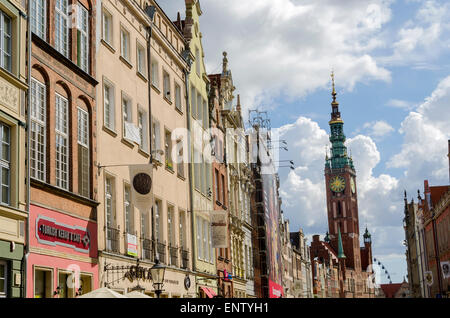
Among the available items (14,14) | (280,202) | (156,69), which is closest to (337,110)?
(280,202)

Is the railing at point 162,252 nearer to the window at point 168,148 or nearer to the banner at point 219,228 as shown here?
the window at point 168,148

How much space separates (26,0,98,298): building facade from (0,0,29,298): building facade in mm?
498

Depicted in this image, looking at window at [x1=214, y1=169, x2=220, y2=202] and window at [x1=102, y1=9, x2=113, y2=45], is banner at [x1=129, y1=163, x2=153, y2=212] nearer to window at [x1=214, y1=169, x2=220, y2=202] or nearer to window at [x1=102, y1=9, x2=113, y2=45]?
window at [x1=102, y1=9, x2=113, y2=45]

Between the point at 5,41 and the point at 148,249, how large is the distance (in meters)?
12.0

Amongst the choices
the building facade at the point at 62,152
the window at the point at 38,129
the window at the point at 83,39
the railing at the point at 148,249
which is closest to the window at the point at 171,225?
the railing at the point at 148,249

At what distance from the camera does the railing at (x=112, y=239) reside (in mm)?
23708

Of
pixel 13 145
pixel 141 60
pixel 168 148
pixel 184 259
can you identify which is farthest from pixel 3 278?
pixel 184 259

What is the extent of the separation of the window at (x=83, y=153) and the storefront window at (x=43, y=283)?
10.1 feet

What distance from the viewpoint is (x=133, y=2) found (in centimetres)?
2839

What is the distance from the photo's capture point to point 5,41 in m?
18.2

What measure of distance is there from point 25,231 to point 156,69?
1509 centimetres

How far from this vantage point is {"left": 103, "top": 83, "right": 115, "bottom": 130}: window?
2521 cm

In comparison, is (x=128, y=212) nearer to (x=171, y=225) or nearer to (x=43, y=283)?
(x=171, y=225)
